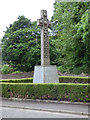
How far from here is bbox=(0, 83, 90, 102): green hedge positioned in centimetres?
677

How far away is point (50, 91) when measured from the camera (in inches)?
284

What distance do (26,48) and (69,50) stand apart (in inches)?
304

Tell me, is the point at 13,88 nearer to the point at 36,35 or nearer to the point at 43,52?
the point at 43,52

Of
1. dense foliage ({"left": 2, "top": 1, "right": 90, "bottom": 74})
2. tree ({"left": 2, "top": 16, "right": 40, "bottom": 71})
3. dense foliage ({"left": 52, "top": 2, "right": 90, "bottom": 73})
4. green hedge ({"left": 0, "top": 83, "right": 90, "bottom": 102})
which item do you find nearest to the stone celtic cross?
green hedge ({"left": 0, "top": 83, "right": 90, "bottom": 102})

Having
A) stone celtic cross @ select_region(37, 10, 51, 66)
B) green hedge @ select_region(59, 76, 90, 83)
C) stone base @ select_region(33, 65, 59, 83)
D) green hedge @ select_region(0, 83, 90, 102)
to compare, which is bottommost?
green hedge @ select_region(0, 83, 90, 102)

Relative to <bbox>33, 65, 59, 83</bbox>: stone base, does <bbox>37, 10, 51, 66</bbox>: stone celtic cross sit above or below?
above

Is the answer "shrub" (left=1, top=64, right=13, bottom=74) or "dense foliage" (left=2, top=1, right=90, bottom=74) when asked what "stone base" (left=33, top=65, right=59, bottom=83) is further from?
"shrub" (left=1, top=64, right=13, bottom=74)

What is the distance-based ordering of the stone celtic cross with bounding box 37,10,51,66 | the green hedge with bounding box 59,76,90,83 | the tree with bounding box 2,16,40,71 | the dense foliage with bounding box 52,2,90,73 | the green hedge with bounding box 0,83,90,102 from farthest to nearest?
the tree with bounding box 2,16,40,71 < the dense foliage with bounding box 52,2,90,73 < the green hedge with bounding box 59,76,90,83 < the stone celtic cross with bounding box 37,10,51,66 < the green hedge with bounding box 0,83,90,102

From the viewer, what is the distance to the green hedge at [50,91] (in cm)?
677

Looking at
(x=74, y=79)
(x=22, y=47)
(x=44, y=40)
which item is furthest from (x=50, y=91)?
(x=22, y=47)

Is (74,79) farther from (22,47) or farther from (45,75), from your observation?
(22,47)

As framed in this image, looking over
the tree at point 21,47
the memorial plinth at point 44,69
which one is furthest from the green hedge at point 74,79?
the tree at point 21,47

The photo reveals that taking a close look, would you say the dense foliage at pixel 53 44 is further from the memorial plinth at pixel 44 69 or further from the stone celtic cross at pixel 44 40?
the memorial plinth at pixel 44 69

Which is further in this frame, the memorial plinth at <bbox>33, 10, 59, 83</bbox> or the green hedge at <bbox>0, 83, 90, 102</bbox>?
the memorial plinth at <bbox>33, 10, 59, 83</bbox>
